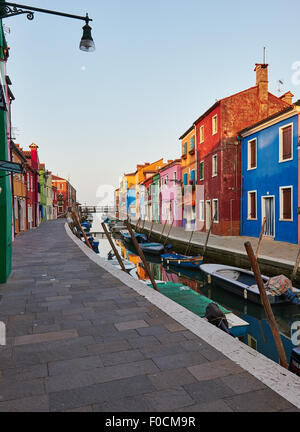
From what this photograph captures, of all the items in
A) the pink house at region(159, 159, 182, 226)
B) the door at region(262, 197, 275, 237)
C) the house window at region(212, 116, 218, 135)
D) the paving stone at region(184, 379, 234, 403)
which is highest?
the house window at region(212, 116, 218, 135)

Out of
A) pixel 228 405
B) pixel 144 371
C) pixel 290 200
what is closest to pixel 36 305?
pixel 144 371

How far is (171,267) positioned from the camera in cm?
1614

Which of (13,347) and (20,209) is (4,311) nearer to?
(13,347)

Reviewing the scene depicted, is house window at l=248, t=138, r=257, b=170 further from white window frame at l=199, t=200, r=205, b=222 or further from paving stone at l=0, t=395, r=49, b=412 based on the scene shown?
paving stone at l=0, t=395, r=49, b=412

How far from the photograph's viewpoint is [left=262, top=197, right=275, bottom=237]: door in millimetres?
16766

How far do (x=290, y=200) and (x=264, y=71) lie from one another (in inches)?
387

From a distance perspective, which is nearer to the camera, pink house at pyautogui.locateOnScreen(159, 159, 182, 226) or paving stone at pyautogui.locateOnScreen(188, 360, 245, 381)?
paving stone at pyautogui.locateOnScreen(188, 360, 245, 381)

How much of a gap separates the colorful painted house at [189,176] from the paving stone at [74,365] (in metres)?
23.5

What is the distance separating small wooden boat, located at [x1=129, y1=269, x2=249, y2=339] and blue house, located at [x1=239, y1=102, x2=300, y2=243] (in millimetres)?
8788

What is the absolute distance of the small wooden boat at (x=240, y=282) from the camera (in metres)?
8.49

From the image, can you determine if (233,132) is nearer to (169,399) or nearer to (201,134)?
(201,134)

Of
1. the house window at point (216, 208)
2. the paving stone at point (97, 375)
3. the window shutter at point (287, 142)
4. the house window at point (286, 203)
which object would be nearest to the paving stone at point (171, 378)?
the paving stone at point (97, 375)

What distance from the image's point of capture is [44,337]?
144 inches

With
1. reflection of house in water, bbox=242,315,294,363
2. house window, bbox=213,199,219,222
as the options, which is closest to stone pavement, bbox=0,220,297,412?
reflection of house in water, bbox=242,315,294,363
